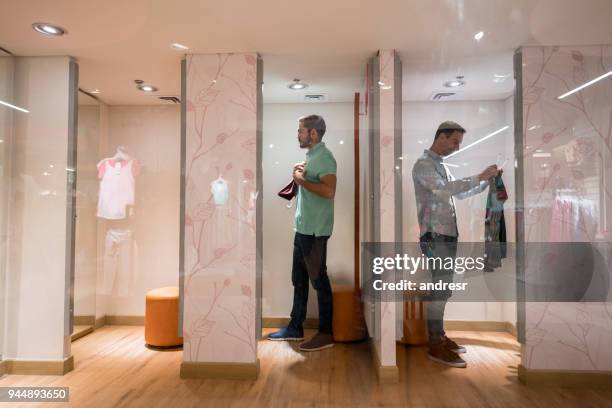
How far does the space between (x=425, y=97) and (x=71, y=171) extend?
203 centimetres

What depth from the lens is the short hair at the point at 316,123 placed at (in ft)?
7.91

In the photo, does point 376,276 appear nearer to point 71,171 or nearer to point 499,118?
point 499,118

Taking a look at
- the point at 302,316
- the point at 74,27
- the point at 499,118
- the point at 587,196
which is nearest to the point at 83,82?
the point at 74,27

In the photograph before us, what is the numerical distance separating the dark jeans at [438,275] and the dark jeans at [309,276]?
0.66 metres

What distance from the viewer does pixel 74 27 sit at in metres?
2.13

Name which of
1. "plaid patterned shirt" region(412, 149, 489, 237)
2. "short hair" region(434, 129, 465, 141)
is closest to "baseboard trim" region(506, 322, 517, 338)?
"plaid patterned shirt" region(412, 149, 489, 237)

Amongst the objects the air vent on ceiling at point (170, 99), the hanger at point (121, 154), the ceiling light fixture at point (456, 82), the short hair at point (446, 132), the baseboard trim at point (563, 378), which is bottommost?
the baseboard trim at point (563, 378)

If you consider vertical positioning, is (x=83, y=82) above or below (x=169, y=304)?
above

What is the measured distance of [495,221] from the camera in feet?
6.56

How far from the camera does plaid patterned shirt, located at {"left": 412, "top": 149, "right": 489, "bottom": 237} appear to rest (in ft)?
6.50

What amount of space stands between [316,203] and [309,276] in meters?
0.45

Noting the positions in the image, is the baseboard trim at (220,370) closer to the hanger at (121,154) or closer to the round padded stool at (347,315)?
the round padded stool at (347,315)

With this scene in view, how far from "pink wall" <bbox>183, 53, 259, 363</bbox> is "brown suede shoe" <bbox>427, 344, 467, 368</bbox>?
979mm

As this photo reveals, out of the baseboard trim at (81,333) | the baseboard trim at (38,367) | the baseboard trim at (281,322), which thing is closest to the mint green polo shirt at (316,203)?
the baseboard trim at (281,322)
